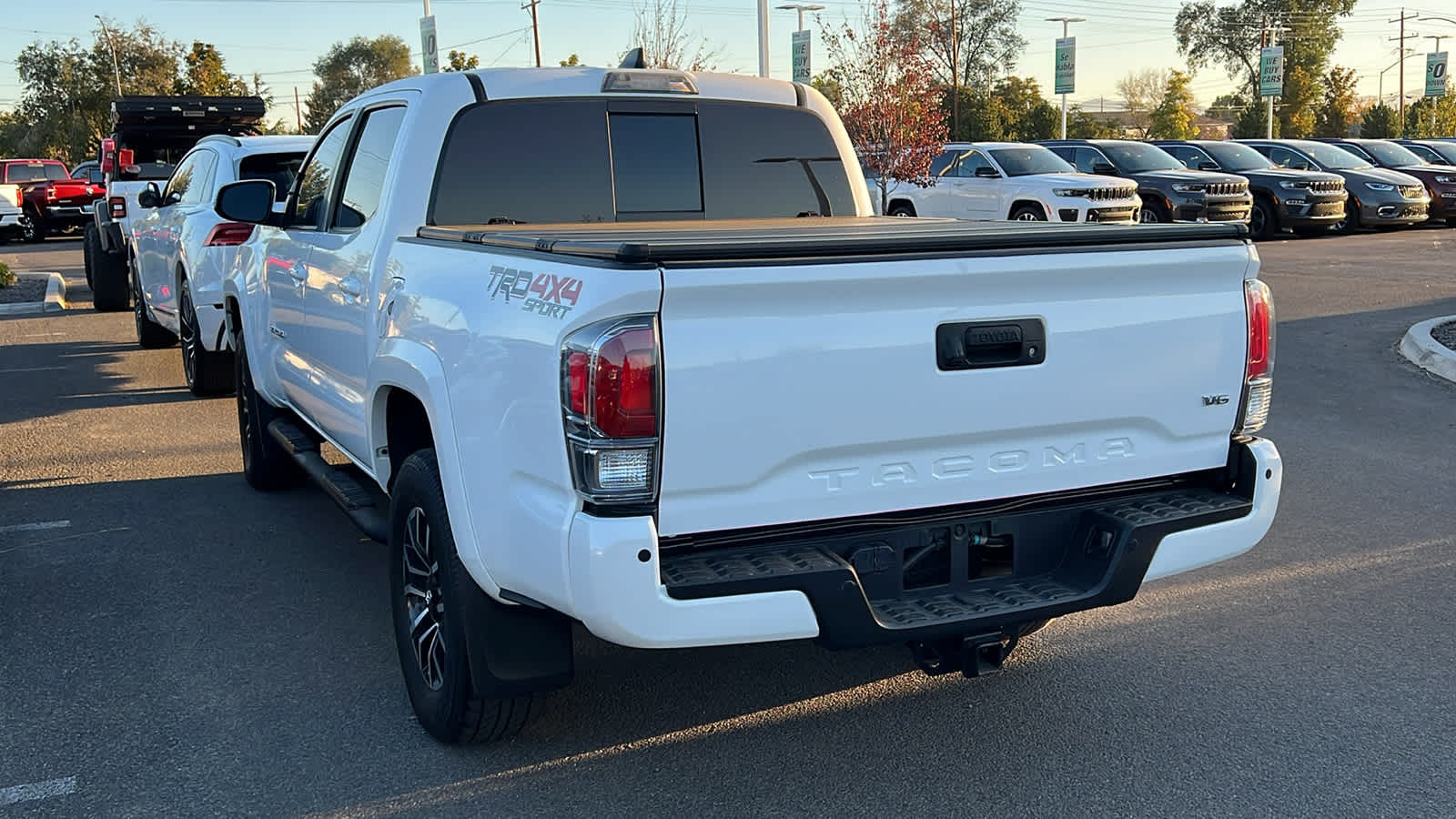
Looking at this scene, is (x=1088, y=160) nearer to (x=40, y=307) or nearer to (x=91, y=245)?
(x=91, y=245)

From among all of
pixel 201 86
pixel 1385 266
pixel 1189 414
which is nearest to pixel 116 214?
pixel 1189 414

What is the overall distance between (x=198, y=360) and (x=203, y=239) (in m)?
0.96

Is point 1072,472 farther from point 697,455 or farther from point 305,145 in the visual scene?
point 305,145

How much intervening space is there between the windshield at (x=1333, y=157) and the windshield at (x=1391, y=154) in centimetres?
109

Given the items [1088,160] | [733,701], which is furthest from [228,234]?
[1088,160]

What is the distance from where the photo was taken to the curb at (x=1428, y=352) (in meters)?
9.77

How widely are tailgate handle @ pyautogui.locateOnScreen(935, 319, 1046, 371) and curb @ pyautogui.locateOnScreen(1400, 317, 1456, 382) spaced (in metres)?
7.58

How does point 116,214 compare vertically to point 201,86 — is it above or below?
below

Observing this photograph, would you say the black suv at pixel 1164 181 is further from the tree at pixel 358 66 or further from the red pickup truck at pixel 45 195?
the tree at pixel 358 66

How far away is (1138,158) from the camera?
2319 centimetres

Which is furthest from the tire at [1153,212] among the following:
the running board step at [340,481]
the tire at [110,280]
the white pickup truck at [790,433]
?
the white pickup truck at [790,433]

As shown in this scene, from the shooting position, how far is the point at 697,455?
10.2 feet

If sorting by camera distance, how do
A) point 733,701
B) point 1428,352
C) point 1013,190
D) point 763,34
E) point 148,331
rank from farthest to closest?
point 763,34, point 1013,190, point 148,331, point 1428,352, point 733,701

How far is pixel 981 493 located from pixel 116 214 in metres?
13.1
